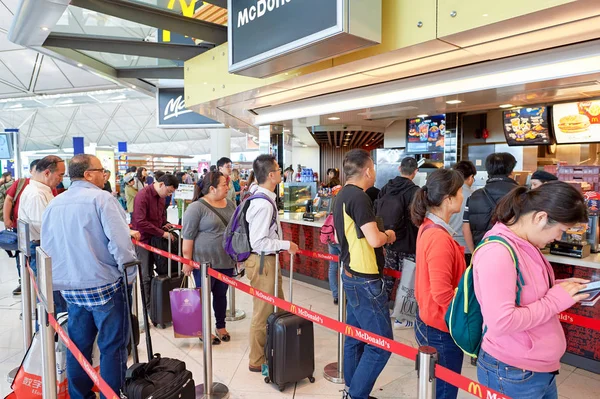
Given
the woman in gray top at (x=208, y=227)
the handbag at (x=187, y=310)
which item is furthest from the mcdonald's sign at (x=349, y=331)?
the woman in gray top at (x=208, y=227)

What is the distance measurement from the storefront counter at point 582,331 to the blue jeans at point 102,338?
11.4ft

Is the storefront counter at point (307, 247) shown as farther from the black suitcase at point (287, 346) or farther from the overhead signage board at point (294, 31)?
the overhead signage board at point (294, 31)

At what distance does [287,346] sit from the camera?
311 centimetres

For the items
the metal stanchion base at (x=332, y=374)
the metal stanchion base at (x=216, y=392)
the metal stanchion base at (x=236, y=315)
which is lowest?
the metal stanchion base at (x=236, y=315)

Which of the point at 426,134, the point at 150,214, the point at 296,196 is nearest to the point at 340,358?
the point at 150,214

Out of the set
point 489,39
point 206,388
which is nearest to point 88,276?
point 206,388

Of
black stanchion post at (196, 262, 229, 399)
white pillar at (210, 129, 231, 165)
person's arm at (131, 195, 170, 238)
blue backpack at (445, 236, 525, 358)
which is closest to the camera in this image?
blue backpack at (445, 236, 525, 358)

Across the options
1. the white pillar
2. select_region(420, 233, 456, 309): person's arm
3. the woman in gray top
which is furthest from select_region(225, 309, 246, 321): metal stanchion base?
the white pillar

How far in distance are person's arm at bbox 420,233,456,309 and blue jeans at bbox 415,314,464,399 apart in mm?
246

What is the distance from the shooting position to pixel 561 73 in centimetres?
309

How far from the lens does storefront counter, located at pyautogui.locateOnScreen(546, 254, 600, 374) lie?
3523 mm

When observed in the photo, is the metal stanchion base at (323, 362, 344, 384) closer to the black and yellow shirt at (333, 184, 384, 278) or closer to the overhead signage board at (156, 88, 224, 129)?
the black and yellow shirt at (333, 184, 384, 278)

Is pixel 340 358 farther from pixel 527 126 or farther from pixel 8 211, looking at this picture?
pixel 527 126

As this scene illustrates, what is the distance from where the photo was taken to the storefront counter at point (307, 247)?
6.12 metres
